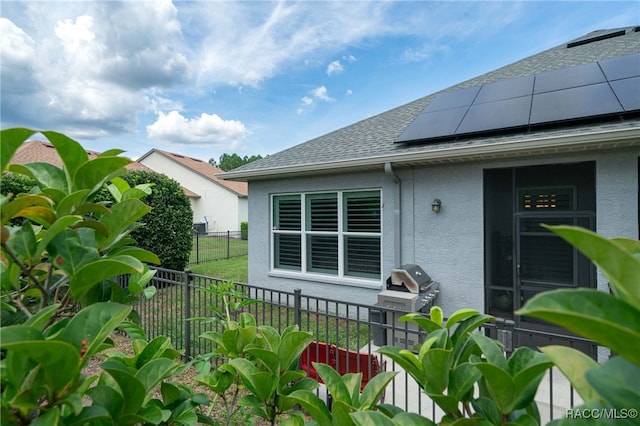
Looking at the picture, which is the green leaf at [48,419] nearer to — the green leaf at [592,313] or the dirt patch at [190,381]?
the green leaf at [592,313]

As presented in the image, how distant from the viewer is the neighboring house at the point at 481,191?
15.9 feet

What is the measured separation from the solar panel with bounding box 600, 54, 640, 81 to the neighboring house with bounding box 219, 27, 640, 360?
0.13 feet

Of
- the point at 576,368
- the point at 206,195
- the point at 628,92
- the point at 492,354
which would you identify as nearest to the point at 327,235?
the point at 628,92

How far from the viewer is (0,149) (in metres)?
0.98

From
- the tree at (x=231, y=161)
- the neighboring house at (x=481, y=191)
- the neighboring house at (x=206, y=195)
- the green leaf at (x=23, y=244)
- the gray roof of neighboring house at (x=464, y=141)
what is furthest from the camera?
the tree at (x=231, y=161)

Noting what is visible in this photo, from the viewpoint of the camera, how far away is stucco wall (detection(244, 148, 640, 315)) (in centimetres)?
466

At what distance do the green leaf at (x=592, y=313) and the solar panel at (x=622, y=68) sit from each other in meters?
7.29

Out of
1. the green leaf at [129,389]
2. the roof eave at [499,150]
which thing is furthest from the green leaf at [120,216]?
the roof eave at [499,150]

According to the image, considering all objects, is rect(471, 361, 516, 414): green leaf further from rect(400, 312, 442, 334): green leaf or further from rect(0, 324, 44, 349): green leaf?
rect(0, 324, 44, 349): green leaf

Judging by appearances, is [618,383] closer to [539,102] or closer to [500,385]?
[500,385]

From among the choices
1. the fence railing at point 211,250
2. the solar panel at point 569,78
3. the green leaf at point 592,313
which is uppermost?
the solar panel at point 569,78

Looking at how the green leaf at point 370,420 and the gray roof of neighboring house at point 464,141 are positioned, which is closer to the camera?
the green leaf at point 370,420

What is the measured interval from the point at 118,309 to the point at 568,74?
8372 millimetres

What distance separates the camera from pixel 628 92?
523cm
